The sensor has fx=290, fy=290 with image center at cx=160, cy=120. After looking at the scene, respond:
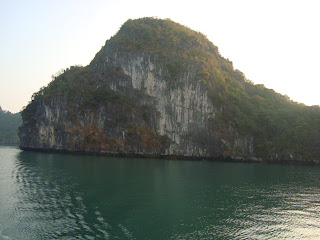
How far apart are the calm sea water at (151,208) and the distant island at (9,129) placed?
351 ft

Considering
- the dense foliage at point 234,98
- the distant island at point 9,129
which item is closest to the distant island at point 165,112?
the dense foliage at point 234,98

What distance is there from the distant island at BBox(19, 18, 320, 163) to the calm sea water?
3475cm

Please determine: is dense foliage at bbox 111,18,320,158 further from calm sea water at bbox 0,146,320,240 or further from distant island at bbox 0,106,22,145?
distant island at bbox 0,106,22,145

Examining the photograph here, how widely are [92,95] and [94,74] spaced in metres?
7.93

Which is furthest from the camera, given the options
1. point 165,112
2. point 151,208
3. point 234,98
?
point 234,98

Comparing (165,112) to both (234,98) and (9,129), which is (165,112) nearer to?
(234,98)

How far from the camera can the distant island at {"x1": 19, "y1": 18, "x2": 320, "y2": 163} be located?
67438 mm

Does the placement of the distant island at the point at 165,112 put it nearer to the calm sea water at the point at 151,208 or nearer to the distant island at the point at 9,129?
the calm sea water at the point at 151,208

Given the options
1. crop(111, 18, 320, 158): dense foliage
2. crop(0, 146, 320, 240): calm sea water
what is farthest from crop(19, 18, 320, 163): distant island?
crop(0, 146, 320, 240): calm sea water

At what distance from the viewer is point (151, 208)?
21.0 meters

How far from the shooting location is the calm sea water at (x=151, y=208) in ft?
53.5

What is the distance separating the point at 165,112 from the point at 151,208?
50.2 m

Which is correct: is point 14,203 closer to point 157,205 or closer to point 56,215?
point 56,215

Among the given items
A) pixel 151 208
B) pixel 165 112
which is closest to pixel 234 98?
pixel 165 112
